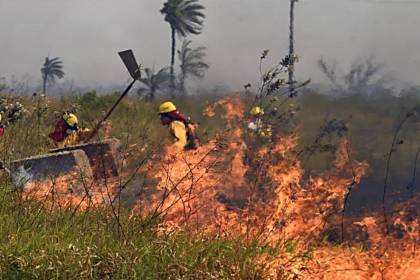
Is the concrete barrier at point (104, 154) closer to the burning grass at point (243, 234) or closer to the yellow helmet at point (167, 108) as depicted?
the yellow helmet at point (167, 108)

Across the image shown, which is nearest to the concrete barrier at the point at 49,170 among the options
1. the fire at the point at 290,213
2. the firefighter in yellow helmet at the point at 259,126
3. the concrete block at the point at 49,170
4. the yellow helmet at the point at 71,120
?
the concrete block at the point at 49,170

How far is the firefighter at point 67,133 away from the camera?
8.27 meters

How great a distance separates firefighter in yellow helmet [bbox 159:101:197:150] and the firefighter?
48.5 inches

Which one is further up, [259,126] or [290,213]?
[259,126]

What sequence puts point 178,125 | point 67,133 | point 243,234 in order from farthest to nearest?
point 178,125, point 67,133, point 243,234

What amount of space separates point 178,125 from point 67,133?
5.37ft

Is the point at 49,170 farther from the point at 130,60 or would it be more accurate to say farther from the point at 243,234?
the point at 243,234

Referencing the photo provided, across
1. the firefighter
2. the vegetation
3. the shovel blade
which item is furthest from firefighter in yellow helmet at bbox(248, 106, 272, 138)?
the firefighter

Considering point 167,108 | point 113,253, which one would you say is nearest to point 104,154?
point 167,108

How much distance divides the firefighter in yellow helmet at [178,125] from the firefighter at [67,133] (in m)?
1.23

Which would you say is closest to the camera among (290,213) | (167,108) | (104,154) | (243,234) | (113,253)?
(113,253)

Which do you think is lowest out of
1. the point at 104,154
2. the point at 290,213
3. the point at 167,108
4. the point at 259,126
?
the point at 104,154

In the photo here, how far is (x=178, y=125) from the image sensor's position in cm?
859

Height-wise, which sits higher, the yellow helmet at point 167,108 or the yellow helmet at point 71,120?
the yellow helmet at point 167,108
